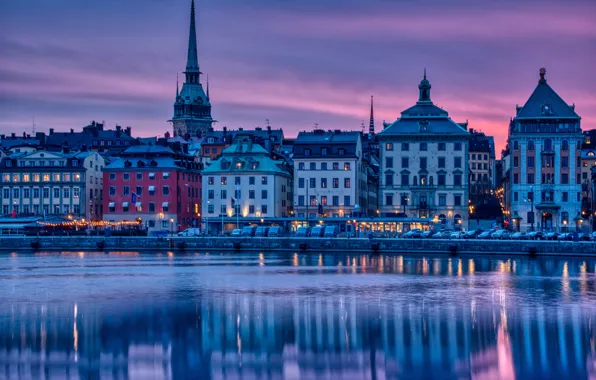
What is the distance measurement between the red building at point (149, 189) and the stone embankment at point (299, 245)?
20215 millimetres

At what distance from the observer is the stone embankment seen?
10544 centimetres

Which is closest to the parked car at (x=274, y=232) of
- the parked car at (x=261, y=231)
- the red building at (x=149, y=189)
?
the parked car at (x=261, y=231)

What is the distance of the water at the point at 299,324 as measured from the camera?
4150cm

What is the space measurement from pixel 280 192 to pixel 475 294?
7859 centimetres

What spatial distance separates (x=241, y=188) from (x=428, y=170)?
26.9m

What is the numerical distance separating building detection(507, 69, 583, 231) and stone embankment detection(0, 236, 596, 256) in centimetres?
2331

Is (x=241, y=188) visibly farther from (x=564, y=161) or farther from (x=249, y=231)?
(x=564, y=161)

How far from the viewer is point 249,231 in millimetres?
129250

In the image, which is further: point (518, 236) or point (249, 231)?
point (249, 231)

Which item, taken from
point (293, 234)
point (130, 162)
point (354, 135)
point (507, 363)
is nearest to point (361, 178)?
point (354, 135)

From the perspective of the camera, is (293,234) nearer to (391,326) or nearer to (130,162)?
(130,162)

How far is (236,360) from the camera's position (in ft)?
140

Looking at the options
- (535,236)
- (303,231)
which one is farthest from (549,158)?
(303,231)

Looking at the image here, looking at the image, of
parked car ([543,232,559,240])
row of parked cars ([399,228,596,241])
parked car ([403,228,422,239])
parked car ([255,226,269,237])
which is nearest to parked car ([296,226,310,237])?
parked car ([255,226,269,237])
